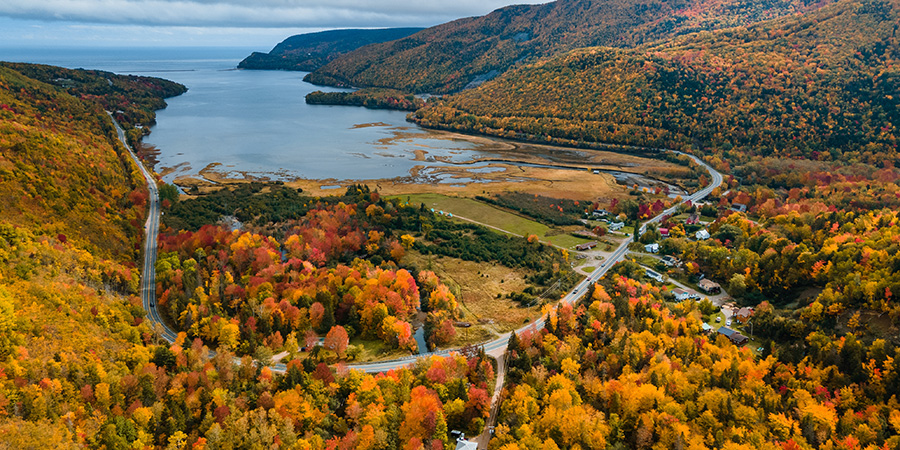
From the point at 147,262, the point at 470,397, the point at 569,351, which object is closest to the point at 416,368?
the point at 470,397

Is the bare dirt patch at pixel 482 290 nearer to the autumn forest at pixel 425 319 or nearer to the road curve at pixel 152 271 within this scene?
the autumn forest at pixel 425 319

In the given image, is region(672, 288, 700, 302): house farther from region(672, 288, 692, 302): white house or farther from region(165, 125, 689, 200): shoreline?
region(165, 125, 689, 200): shoreline

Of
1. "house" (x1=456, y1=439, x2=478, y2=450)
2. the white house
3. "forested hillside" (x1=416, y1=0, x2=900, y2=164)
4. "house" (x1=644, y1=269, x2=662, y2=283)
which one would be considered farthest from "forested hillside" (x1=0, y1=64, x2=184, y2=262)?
"forested hillside" (x1=416, y1=0, x2=900, y2=164)

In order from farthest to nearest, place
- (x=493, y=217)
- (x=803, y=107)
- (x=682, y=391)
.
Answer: (x=803, y=107) < (x=493, y=217) < (x=682, y=391)

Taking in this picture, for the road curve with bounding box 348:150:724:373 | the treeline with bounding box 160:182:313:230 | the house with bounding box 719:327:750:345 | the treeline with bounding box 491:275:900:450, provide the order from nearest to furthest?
the treeline with bounding box 491:275:900:450 < the road curve with bounding box 348:150:724:373 < the house with bounding box 719:327:750:345 < the treeline with bounding box 160:182:313:230

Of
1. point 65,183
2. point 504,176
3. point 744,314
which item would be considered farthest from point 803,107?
point 65,183

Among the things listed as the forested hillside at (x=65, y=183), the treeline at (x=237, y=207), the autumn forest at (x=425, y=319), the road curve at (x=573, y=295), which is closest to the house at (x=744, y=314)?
the autumn forest at (x=425, y=319)

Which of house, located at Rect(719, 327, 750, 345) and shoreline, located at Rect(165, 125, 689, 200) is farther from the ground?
shoreline, located at Rect(165, 125, 689, 200)

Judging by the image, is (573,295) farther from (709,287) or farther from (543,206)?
(543,206)
